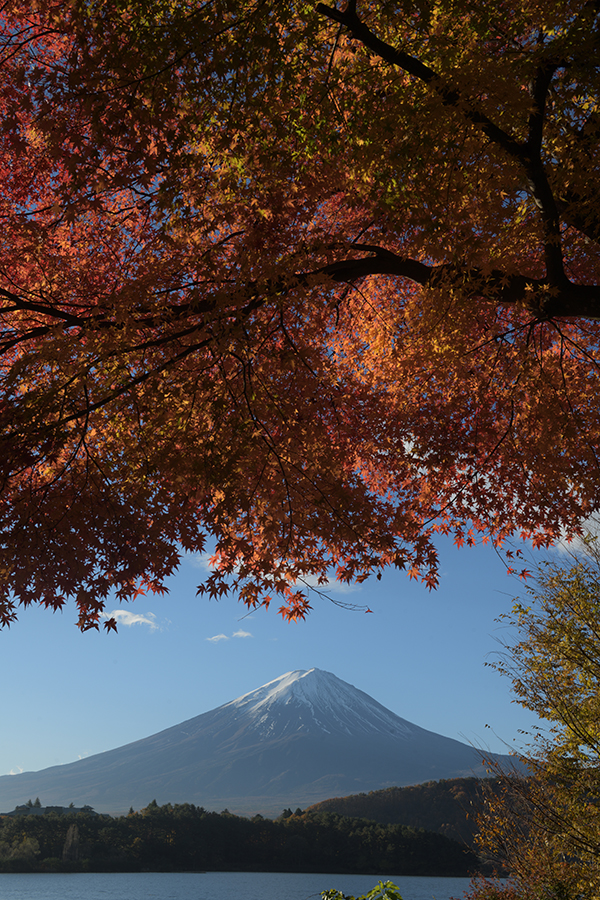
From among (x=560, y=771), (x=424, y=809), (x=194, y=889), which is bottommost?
(x=194, y=889)

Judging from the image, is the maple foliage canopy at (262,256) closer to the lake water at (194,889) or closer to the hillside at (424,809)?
the hillside at (424,809)

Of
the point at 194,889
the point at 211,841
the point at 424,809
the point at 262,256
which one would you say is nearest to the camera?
the point at 262,256

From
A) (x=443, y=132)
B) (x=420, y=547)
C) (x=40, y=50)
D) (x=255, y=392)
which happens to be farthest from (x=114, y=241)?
(x=420, y=547)

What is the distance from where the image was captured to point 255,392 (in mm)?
6027

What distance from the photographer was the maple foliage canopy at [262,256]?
494 centimetres

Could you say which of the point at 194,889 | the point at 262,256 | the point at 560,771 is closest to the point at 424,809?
the point at 194,889

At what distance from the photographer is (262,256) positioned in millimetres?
5949

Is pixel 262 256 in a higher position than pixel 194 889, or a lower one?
higher

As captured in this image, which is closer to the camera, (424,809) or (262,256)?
(262,256)

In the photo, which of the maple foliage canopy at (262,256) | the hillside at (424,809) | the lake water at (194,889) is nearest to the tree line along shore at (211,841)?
the hillside at (424,809)

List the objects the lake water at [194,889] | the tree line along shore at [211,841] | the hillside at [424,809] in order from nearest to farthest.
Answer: the tree line along shore at [211,841] → the hillside at [424,809] → the lake water at [194,889]

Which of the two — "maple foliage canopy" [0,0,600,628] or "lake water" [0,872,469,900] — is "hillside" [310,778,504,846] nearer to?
"lake water" [0,872,469,900]

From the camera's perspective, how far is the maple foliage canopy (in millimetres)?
4938

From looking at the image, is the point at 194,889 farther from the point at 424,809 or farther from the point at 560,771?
the point at 560,771
